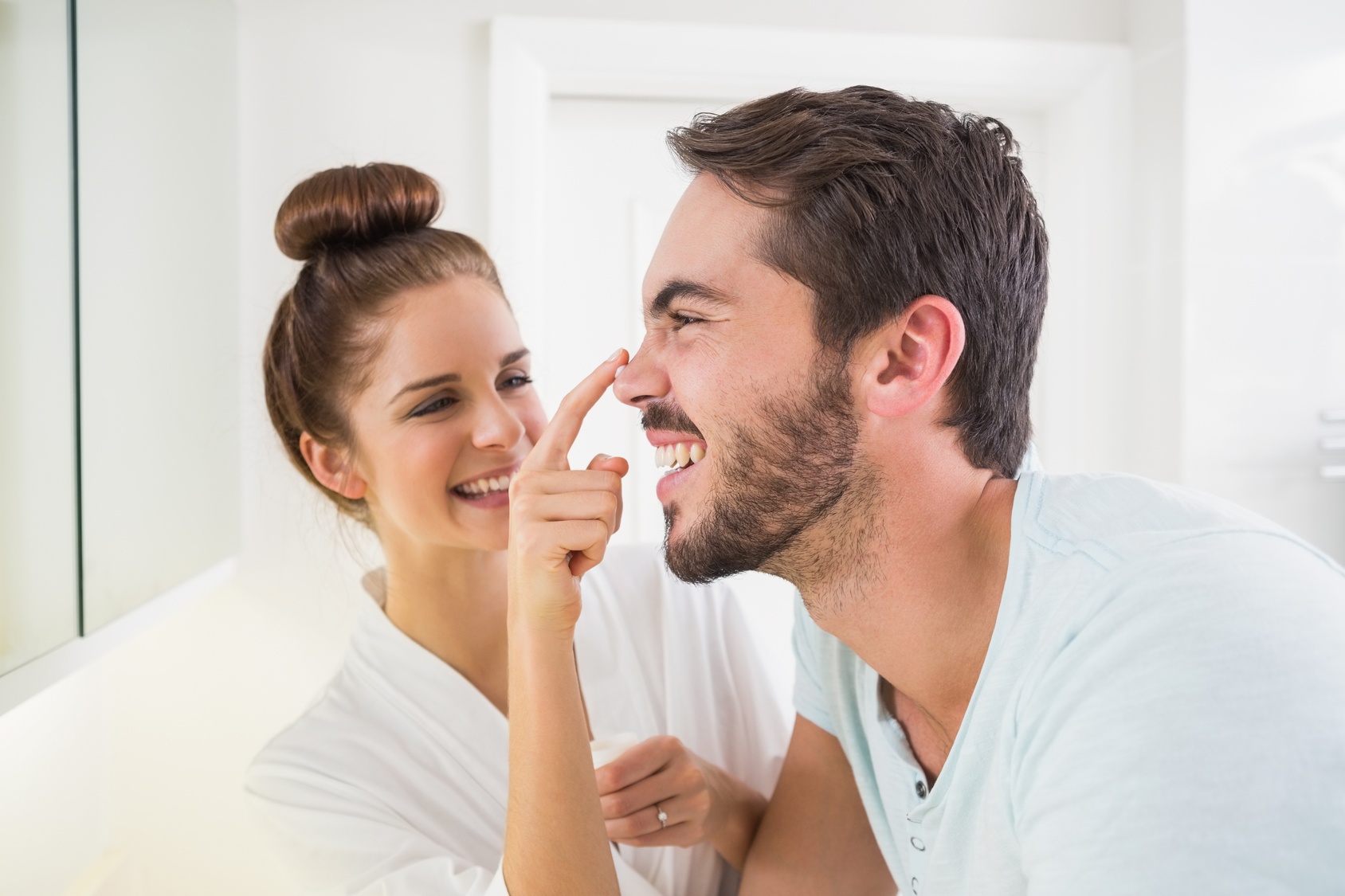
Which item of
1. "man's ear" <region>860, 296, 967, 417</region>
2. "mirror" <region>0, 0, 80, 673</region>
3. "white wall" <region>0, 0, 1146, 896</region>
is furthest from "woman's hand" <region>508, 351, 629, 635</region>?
"white wall" <region>0, 0, 1146, 896</region>

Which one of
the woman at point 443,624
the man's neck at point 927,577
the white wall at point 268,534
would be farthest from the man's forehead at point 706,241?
the white wall at point 268,534

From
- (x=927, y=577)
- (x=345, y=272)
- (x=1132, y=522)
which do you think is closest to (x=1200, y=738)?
(x=1132, y=522)

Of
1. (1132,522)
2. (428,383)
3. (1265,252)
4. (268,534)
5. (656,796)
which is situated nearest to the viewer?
(1132,522)

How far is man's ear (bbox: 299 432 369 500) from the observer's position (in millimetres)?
1250

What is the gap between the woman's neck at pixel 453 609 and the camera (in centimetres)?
123

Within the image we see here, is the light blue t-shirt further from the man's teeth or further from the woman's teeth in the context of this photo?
the woman's teeth

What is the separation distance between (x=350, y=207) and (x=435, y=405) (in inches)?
10.6

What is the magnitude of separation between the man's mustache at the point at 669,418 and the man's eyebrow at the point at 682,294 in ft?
0.28

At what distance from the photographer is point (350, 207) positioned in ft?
3.96

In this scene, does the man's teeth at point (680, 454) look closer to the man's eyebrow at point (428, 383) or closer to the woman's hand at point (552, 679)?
the woman's hand at point (552, 679)

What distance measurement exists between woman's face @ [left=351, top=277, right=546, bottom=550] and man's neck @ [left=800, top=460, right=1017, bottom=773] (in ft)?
1.42

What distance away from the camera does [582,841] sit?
34.2 inches

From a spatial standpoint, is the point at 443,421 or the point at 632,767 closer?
the point at 632,767

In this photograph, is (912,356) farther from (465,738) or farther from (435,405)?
(465,738)
